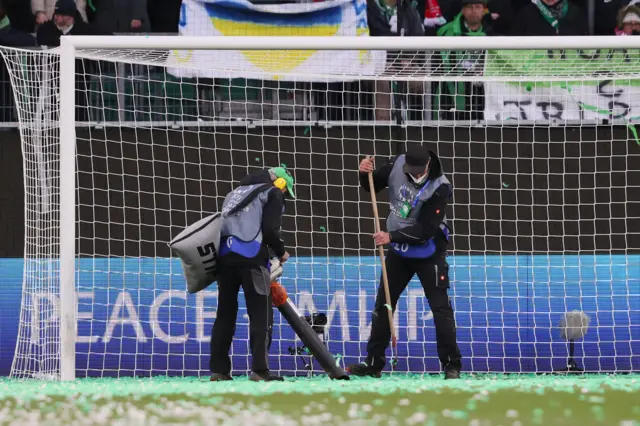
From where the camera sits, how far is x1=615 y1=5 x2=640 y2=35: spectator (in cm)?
1427

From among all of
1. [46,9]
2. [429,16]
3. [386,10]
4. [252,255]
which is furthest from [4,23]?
[252,255]

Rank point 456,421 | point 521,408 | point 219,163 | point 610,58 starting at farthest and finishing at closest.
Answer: point 219,163, point 610,58, point 521,408, point 456,421

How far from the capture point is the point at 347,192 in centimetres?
1388

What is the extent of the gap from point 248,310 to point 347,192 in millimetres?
3147

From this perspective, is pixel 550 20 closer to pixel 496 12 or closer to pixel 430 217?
pixel 496 12

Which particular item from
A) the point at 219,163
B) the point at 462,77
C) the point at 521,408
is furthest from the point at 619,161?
the point at 521,408

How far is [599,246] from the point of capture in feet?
45.2

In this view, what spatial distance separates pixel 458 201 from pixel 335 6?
226 cm

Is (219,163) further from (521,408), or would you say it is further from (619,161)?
(521,408)

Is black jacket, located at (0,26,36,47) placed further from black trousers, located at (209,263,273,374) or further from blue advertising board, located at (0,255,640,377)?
black trousers, located at (209,263,273,374)

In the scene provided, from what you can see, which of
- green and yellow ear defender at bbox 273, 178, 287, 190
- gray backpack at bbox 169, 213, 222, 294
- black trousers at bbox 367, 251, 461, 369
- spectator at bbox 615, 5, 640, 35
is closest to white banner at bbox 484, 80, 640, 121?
spectator at bbox 615, 5, 640, 35

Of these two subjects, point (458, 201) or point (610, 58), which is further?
point (458, 201)

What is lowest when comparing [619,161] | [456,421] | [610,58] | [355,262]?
[456,421]

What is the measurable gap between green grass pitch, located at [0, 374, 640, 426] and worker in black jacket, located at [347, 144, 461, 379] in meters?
1.59
